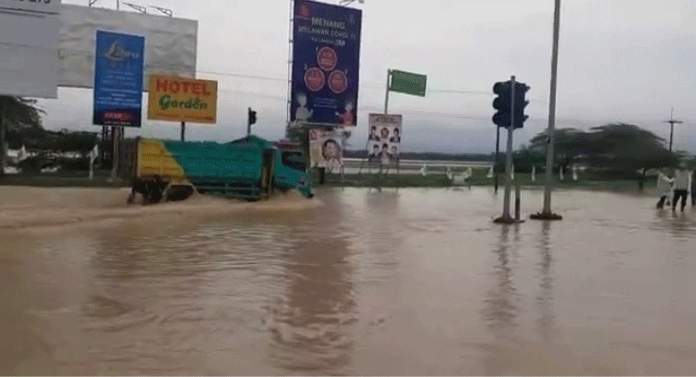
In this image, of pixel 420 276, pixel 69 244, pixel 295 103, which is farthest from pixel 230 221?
pixel 295 103

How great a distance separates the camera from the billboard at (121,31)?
105ft

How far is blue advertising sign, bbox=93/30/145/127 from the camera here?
2850 centimetres

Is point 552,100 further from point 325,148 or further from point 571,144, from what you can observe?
point 571,144

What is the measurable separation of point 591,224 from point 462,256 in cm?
728

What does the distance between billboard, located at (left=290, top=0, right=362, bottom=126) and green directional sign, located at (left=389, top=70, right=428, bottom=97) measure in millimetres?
2838

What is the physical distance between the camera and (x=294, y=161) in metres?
22.9

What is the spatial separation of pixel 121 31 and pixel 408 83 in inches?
472

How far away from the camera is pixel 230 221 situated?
16.6m

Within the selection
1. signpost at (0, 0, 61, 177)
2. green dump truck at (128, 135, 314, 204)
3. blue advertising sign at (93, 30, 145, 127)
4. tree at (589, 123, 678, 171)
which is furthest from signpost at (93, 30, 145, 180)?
tree at (589, 123, 678, 171)

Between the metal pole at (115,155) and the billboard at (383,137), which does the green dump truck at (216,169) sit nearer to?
the metal pole at (115,155)

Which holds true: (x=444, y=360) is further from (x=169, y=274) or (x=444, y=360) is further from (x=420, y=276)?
(x=169, y=274)

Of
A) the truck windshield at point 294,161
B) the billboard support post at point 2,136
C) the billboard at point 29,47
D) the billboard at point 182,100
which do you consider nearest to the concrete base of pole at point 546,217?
the truck windshield at point 294,161

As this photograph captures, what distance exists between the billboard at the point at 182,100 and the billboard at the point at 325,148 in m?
3.97

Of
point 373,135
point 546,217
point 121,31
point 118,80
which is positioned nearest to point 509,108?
point 546,217
